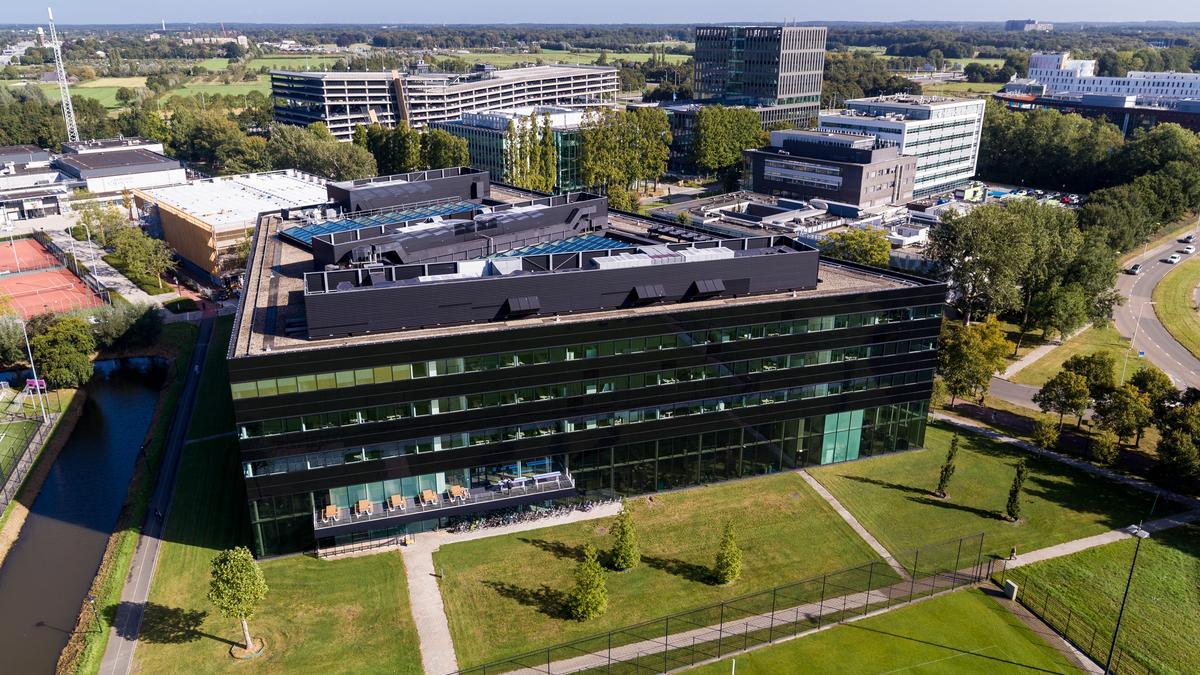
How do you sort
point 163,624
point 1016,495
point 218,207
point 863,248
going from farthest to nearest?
1. point 218,207
2. point 863,248
3. point 1016,495
4. point 163,624

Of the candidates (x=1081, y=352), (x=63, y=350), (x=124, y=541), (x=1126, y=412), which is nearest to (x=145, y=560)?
(x=124, y=541)

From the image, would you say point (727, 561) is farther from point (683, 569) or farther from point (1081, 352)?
point (1081, 352)

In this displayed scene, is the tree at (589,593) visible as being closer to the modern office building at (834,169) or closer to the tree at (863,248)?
the tree at (863,248)

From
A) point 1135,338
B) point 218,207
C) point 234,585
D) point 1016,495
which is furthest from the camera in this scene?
point 218,207

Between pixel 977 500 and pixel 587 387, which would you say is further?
pixel 977 500

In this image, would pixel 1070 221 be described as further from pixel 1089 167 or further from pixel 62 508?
pixel 62 508

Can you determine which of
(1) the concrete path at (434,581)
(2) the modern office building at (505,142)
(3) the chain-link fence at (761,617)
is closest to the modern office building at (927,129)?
(2) the modern office building at (505,142)

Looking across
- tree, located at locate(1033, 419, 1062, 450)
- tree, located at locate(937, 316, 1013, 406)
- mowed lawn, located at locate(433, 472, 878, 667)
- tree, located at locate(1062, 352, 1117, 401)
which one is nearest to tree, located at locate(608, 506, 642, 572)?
mowed lawn, located at locate(433, 472, 878, 667)

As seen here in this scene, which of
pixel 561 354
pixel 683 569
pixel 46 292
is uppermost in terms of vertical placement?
pixel 561 354
